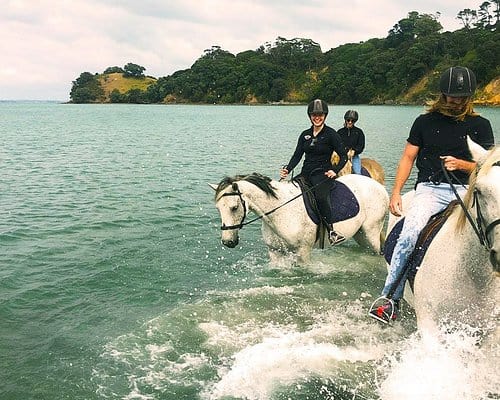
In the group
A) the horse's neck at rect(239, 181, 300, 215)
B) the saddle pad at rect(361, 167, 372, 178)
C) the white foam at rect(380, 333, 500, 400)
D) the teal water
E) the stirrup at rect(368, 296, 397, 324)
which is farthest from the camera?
the saddle pad at rect(361, 167, 372, 178)

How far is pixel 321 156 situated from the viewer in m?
9.00

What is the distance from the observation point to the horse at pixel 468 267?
3.84 m

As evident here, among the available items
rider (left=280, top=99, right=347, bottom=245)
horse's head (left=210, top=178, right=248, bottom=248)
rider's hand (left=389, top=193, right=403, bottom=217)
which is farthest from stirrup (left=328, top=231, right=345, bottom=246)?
rider's hand (left=389, top=193, right=403, bottom=217)

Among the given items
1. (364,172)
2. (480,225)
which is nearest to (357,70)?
(364,172)

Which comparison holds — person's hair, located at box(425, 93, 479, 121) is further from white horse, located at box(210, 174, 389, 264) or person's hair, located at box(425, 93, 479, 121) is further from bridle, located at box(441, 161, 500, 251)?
white horse, located at box(210, 174, 389, 264)

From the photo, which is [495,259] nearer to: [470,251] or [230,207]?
[470,251]

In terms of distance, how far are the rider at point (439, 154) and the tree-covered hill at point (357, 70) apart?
101 metres

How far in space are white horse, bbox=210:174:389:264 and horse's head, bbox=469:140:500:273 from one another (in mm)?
4546

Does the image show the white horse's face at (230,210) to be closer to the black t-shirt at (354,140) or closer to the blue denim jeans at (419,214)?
the blue denim jeans at (419,214)

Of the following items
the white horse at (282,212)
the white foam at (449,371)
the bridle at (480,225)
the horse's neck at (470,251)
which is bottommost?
the white foam at (449,371)

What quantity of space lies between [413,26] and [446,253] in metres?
169

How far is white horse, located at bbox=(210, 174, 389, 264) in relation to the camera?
26.5ft

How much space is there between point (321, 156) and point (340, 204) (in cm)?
98

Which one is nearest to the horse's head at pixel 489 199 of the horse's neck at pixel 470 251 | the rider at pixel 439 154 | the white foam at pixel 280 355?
the horse's neck at pixel 470 251
